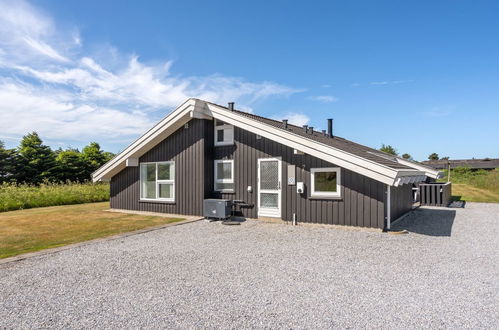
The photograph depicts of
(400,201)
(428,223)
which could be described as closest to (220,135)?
(400,201)

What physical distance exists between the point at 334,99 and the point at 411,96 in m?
3.78

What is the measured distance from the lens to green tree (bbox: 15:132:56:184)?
26.6 meters

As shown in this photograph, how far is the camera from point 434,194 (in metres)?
14.7

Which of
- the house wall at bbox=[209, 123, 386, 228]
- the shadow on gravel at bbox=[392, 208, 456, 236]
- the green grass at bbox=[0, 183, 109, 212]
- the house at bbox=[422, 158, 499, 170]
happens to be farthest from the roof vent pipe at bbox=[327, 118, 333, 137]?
the house at bbox=[422, 158, 499, 170]

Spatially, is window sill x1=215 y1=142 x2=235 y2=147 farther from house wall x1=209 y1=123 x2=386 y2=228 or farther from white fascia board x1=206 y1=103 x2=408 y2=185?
white fascia board x1=206 y1=103 x2=408 y2=185

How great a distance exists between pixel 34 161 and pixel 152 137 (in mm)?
22706

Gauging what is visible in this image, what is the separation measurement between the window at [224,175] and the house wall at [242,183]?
18 cm

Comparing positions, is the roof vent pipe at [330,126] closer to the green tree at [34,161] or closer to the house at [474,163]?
the green tree at [34,161]

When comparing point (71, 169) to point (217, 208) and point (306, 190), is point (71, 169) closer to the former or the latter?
point (217, 208)

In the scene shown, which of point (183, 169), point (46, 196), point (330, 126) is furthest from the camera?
point (330, 126)

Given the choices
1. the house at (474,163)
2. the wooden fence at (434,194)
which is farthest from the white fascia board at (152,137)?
the house at (474,163)

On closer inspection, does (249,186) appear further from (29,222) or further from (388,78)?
(388,78)

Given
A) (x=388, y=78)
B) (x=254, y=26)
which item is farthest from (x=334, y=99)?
(x=254, y=26)

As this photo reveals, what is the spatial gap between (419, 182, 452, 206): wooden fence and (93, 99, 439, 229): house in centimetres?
313
